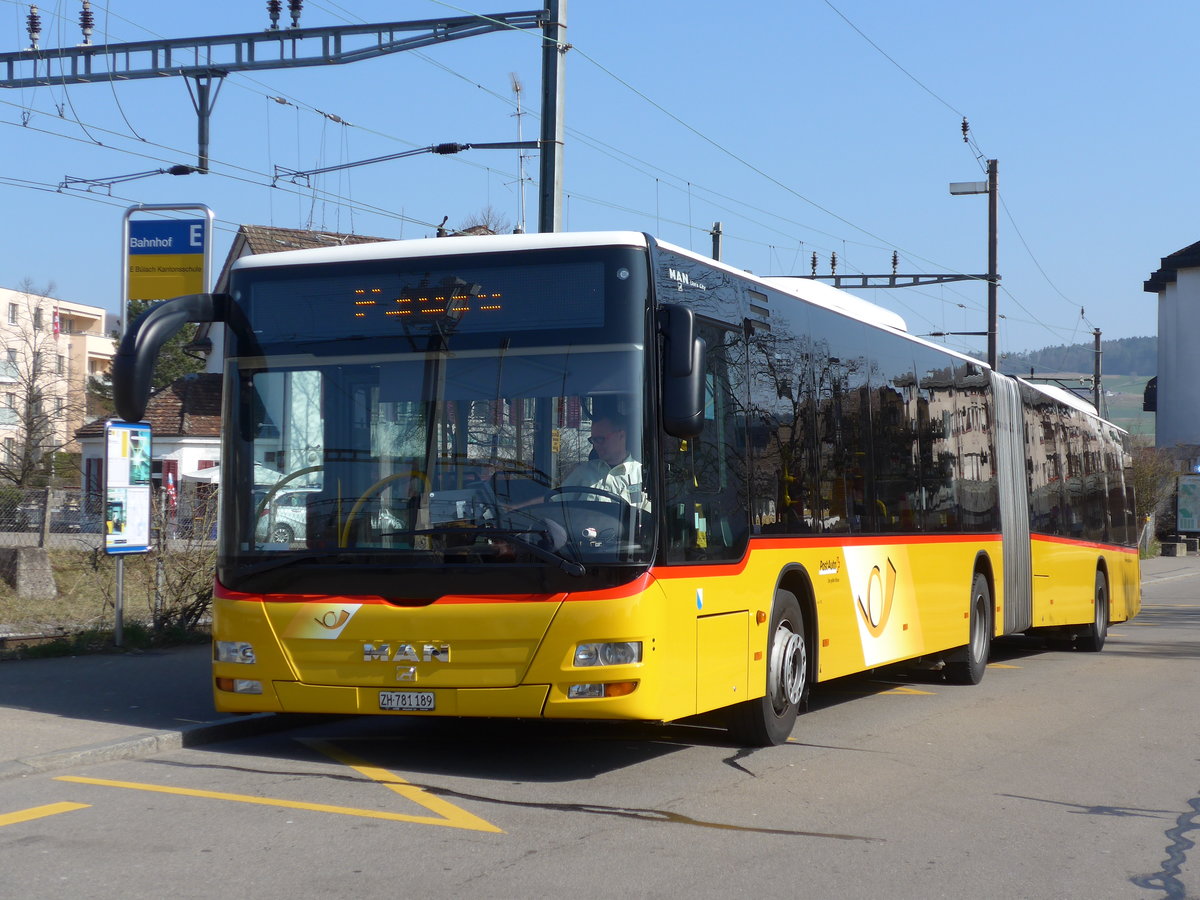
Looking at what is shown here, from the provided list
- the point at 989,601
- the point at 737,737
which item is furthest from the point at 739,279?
the point at 989,601

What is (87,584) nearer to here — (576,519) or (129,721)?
(129,721)

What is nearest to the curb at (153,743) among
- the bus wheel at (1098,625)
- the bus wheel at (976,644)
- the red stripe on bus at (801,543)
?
the red stripe on bus at (801,543)

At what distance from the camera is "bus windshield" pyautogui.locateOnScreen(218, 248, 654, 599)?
8.15m

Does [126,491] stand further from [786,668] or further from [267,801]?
[786,668]

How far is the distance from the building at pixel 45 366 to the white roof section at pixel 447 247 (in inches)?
612

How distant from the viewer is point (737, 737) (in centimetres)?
957

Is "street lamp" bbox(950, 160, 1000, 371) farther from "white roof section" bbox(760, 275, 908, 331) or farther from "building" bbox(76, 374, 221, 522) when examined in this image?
"building" bbox(76, 374, 221, 522)

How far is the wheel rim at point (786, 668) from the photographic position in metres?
9.55

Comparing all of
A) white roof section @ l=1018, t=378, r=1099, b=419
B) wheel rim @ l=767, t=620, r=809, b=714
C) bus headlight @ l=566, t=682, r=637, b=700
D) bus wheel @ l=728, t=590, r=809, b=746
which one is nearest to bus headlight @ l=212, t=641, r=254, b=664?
bus headlight @ l=566, t=682, r=637, b=700

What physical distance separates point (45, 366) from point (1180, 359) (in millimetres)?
64551

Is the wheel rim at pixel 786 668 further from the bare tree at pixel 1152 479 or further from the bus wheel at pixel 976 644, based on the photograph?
the bare tree at pixel 1152 479

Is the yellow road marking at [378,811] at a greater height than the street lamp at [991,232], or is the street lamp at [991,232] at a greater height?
the street lamp at [991,232]

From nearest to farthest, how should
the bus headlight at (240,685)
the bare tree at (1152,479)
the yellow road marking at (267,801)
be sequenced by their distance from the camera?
the yellow road marking at (267,801) → the bus headlight at (240,685) → the bare tree at (1152,479)

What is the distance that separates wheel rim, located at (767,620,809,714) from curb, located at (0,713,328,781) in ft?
11.4
